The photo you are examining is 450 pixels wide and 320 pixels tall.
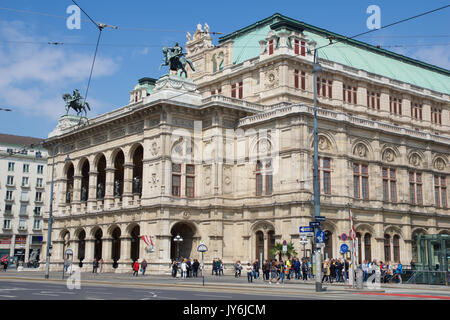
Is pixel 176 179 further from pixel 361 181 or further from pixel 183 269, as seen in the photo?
pixel 361 181

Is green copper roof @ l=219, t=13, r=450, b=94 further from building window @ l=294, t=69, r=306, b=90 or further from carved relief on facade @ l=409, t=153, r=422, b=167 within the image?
carved relief on facade @ l=409, t=153, r=422, b=167

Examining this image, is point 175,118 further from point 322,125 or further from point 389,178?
point 389,178

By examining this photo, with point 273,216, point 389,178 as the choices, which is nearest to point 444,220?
point 389,178

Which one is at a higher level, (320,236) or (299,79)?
(299,79)

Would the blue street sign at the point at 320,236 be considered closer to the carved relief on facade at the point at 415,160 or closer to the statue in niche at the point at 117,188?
the carved relief on facade at the point at 415,160

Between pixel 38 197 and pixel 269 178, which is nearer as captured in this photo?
pixel 269 178

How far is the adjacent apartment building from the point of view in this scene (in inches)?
3760

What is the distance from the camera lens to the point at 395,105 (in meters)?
68.3

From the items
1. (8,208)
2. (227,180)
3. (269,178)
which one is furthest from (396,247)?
(8,208)

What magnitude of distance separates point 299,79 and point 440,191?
2033 cm

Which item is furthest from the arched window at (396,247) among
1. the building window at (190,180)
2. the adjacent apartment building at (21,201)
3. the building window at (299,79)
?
the adjacent apartment building at (21,201)

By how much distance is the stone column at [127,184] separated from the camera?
57969mm

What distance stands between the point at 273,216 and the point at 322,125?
978cm

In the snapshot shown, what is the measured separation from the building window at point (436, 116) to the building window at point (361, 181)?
20879 mm
